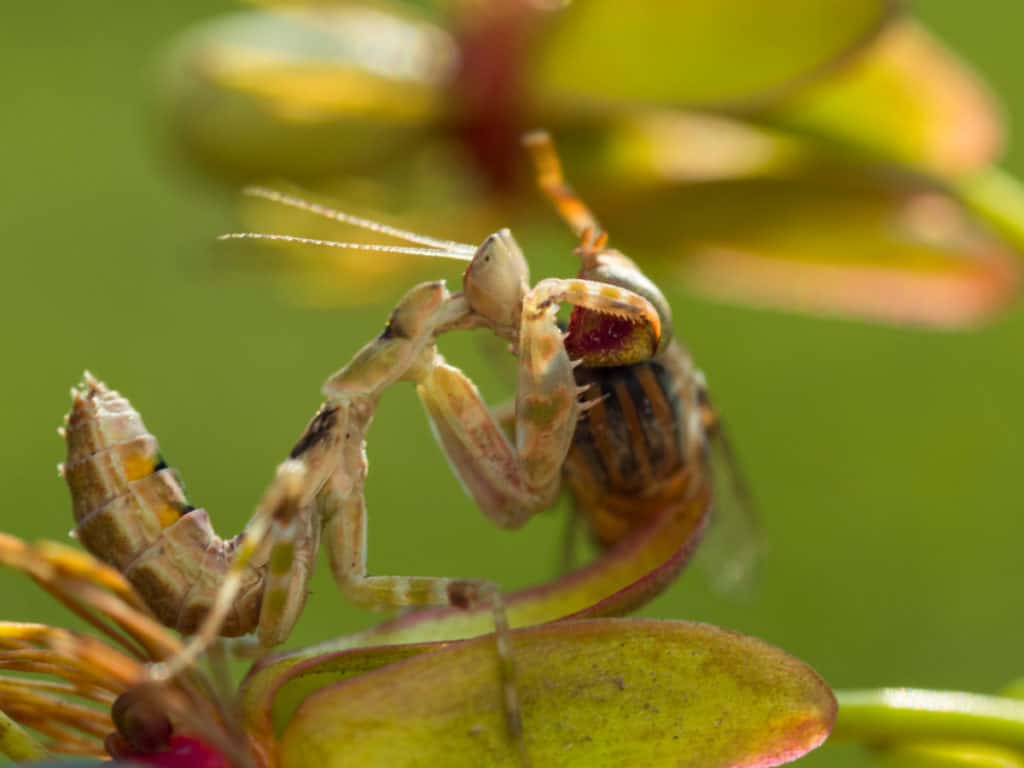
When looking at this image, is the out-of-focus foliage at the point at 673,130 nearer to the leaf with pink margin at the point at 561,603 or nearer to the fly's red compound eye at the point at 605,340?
the fly's red compound eye at the point at 605,340

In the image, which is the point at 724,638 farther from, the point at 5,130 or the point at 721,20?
the point at 5,130

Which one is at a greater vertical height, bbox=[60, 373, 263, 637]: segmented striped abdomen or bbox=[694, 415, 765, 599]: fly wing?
bbox=[60, 373, 263, 637]: segmented striped abdomen

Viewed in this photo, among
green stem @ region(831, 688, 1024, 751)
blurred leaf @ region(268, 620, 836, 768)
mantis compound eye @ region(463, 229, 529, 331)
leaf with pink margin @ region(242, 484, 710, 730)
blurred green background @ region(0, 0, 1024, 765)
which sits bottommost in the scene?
blurred green background @ region(0, 0, 1024, 765)

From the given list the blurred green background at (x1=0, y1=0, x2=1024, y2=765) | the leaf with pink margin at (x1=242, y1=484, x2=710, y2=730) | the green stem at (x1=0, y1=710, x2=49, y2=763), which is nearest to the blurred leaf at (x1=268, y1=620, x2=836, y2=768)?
the leaf with pink margin at (x1=242, y1=484, x2=710, y2=730)

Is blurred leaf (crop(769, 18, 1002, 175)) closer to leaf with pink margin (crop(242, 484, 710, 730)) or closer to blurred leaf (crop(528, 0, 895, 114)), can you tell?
blurred leaf (crop(528, 0, 895, 114))

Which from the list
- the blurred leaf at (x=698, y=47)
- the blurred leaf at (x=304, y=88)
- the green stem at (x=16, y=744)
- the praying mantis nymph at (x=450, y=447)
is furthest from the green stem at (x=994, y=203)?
the green stem at (x=16, y=744)

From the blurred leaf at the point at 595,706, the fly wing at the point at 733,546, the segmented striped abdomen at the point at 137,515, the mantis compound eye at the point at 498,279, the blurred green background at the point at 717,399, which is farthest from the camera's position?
the blurred green background at the point at 717,399

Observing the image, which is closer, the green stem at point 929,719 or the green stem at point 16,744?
the green stem at point 16,744
